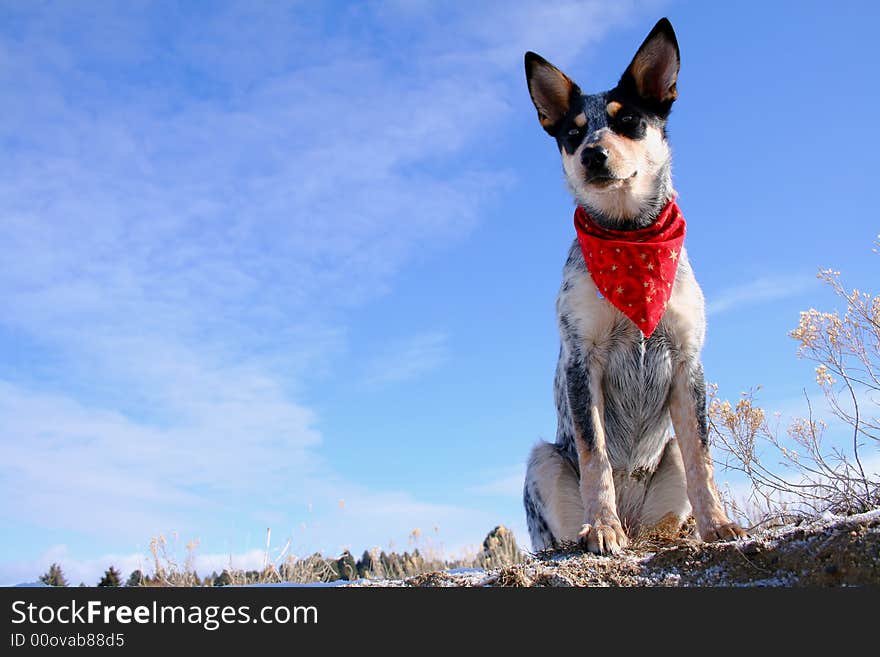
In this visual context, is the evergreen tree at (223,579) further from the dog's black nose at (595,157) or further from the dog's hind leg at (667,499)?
the dog's black nose at (595,157)

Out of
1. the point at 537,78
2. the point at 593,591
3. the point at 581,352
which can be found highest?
the point at 537,78

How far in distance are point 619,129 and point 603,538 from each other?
294 centimetres

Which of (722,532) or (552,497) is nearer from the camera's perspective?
(722,532)

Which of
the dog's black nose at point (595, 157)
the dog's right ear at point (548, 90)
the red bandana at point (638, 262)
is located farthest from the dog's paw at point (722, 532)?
the dog's right ear at point (548, 90)

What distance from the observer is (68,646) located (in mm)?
3629

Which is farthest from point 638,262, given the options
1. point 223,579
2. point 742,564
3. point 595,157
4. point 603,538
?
point 223,579

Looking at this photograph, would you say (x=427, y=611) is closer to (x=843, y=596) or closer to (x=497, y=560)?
(x=843, y=596)

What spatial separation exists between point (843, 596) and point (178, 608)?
118 inches

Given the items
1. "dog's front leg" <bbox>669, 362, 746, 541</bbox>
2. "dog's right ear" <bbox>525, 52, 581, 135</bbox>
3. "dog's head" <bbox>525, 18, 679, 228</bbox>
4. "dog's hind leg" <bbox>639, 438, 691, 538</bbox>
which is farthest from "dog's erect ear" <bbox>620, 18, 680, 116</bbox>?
"dog's hind leg" <bbox>639, 438, 691, 538</bbox>

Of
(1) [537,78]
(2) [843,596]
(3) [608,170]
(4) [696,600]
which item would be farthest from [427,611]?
(1) [537,78]

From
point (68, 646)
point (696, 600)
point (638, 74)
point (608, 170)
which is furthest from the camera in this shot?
point (638, 74)

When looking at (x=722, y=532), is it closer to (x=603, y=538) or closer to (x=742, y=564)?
(x=603, y=538)

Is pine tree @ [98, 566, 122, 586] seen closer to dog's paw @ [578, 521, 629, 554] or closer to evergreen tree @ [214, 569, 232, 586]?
evergreen tree @ [214, 569, 232, 586]

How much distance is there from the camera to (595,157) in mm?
5457
